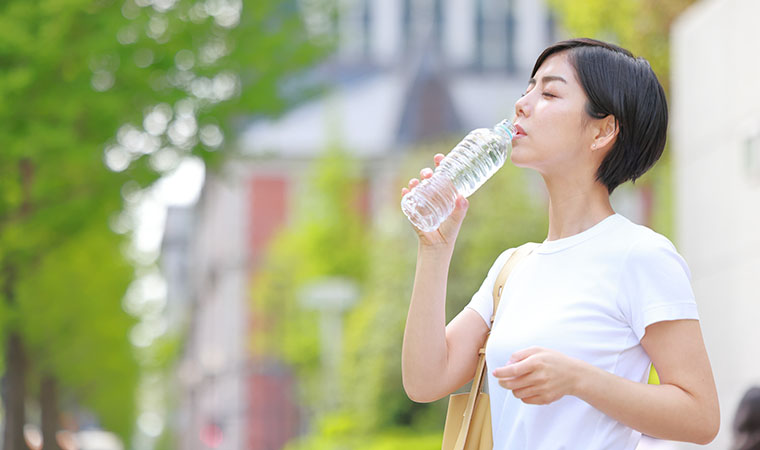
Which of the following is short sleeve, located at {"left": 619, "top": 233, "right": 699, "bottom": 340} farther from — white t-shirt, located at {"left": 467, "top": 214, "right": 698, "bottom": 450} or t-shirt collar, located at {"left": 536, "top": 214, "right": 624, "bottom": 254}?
t-shirt collar, located at {"left": 536, "top": 214, "right": 624, "bottom": 254}

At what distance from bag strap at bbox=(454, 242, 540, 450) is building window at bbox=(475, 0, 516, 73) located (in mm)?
41397

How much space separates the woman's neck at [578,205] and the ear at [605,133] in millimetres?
88

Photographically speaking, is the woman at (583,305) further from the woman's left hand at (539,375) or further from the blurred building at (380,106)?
the blurred building at (380,106)

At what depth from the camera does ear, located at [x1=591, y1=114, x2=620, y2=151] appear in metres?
2.21

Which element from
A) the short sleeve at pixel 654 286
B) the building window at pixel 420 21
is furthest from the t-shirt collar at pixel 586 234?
the building window at pixel 420 21

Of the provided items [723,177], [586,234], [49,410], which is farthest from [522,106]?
[49,410]

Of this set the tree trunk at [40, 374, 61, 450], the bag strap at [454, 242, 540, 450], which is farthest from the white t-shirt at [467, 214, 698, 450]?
the tree trunk at [40, 374, 61, 450]

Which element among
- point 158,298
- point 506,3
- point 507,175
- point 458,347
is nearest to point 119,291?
point 158,298

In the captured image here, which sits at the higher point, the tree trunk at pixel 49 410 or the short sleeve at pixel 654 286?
the short sleeve at pixel 654 286

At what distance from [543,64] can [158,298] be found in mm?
24946

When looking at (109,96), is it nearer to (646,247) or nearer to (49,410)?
(646,247)

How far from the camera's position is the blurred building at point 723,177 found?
878 centimetres

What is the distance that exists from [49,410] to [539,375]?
53.0 ft

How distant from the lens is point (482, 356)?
2350 millimetres
